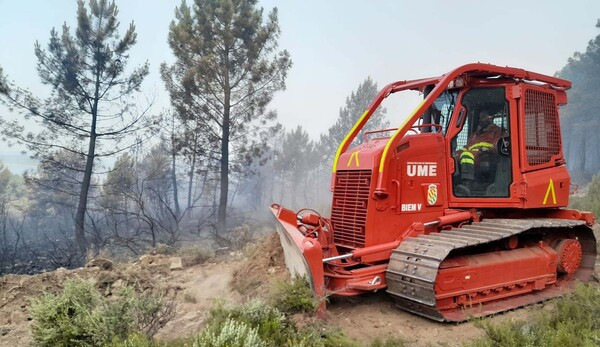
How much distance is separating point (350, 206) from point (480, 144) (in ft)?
6.62

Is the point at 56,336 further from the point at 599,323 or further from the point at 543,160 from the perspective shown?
the point at 543,160

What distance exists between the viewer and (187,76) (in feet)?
56.3

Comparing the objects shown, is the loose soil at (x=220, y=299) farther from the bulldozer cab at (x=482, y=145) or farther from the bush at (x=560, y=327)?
the bulldozer cab at (x=482, y=145)

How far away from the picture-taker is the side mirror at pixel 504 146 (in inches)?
234

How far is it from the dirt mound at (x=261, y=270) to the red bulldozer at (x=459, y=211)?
0.98 feet

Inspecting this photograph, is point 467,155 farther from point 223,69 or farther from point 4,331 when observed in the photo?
point 223,69

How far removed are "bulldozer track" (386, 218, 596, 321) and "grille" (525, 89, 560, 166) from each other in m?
1.08

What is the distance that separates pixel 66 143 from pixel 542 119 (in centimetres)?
1502

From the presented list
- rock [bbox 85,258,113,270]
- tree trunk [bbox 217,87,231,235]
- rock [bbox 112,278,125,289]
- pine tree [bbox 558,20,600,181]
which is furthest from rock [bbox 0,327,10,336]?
pine tree [bbox 558,20,600,181]

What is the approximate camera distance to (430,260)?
4.65m

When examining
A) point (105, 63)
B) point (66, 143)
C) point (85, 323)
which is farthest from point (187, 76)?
point (85, 323)

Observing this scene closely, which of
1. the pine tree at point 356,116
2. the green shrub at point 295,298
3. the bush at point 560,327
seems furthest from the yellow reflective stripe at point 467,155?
the pine tree at point 356,116

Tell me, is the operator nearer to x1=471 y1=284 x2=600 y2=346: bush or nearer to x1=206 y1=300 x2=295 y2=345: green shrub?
x1=471 y1=284 x2=600 y2=346: bush

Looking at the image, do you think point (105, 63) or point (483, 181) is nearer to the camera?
point (483, 181)
